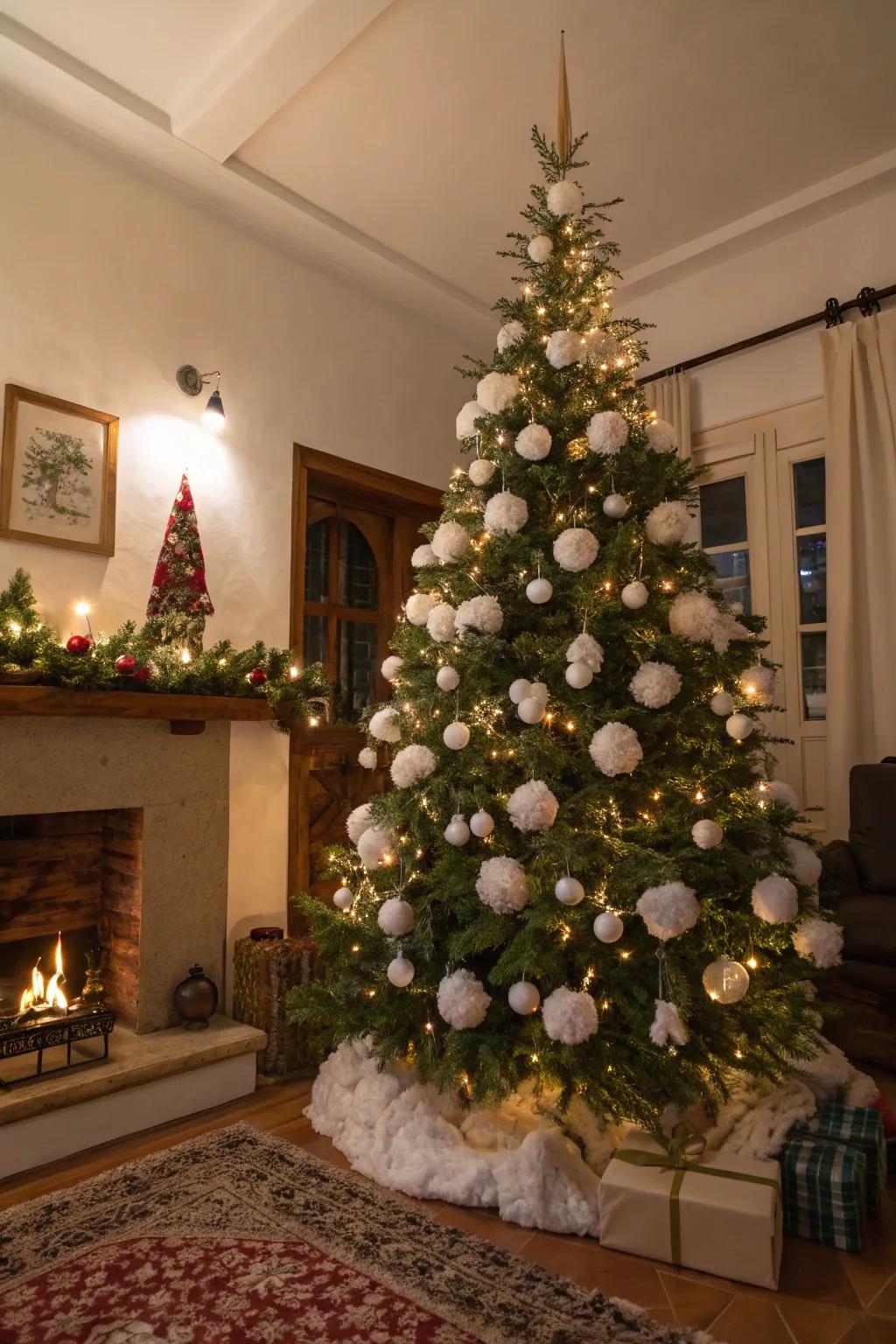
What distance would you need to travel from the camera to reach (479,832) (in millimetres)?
2086

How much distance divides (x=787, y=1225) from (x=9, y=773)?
231 centimetres

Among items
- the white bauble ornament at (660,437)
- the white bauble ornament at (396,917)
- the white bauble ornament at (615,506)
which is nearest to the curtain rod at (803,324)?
the white bauble ornament at (660,437)

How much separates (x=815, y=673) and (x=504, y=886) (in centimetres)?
241

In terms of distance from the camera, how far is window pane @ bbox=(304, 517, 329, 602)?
3854 millimetres

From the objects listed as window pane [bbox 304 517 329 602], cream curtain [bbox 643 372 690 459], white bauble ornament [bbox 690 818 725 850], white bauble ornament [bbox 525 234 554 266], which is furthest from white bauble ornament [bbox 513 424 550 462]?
cream curtain [bbox 643 372 690 459]

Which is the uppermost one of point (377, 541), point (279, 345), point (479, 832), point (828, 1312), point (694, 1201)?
point (279, 345)

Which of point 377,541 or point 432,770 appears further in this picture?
point 377,541

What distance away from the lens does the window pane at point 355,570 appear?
13.3 ft

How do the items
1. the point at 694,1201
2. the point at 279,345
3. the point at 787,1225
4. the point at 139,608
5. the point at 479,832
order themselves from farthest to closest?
1. the point at 279,345
2. the point at 139,608
3. the point at 479,832
4. the point at 787,1225
5. the point at 694,1201

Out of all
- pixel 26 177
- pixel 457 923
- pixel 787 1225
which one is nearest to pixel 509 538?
pixel 457 923

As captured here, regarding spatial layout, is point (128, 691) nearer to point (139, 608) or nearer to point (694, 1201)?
point (139, 608)

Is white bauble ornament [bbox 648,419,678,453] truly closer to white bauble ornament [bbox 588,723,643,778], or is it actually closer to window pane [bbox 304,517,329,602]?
white bauble ornament [bbox 588,723,643,778]

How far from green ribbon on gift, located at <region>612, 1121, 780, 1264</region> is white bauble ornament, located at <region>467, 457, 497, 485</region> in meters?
1.75

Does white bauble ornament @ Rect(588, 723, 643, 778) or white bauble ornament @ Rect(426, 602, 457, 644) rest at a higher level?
white bauble ornament @ Rect(426, 602, 457, 644)
